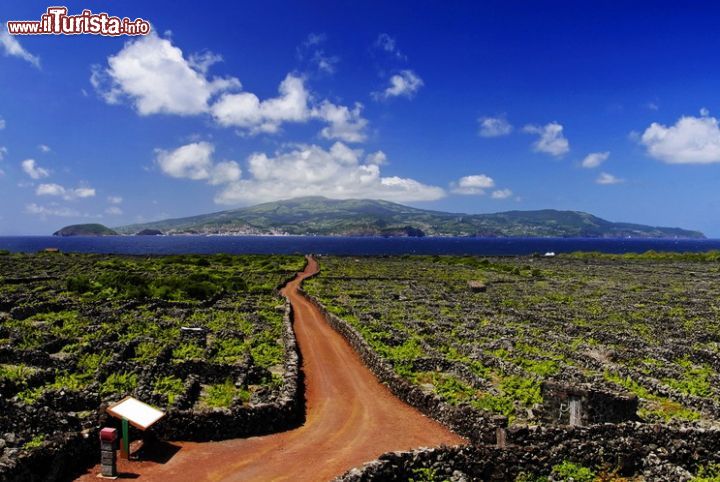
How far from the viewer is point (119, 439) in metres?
17.2

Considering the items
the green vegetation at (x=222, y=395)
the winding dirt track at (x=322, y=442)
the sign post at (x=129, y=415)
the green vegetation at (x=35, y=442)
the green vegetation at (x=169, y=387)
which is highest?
the sign post at (x=129, y=415)

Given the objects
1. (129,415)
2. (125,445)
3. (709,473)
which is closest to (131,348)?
(125,445)

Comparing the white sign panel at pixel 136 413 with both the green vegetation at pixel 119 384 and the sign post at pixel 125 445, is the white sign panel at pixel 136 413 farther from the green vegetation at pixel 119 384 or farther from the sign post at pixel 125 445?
the green vegetation at pixel 119 384

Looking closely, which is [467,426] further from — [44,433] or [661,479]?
[44,433]

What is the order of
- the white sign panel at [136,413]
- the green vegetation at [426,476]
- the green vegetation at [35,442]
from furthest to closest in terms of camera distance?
the white sign panel at [136,413] → the green vegetation at [35,442] → the green vegetation at [426,476]

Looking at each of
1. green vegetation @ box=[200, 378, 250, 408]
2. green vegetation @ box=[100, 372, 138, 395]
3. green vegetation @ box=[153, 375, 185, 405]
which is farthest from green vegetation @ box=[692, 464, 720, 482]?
green vegetation @ box=[100, 372, 138, 395]

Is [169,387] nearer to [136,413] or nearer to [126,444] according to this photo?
[126,444]

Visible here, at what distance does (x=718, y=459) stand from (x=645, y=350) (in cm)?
1747

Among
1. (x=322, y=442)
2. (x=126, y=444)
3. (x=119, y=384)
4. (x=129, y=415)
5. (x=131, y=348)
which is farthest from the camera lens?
(x=131, y=348)

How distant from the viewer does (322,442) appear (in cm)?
1916

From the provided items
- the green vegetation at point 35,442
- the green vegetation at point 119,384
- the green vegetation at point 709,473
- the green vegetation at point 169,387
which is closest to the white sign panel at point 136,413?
the green vegetation at point 35,442

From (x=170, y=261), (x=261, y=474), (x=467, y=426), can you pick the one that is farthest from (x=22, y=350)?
(x=170, y=261)

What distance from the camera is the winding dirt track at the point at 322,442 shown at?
1633 centimetres

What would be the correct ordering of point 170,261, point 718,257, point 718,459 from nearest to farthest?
point 718,459 < point 170,261 < point 718,257
